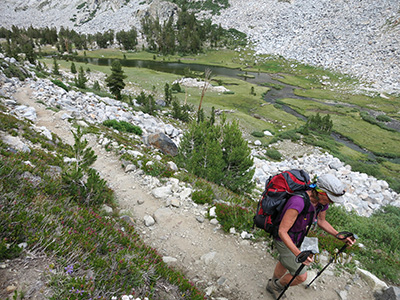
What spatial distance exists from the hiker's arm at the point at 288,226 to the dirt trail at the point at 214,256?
1945mm

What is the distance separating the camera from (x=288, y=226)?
11.7 ft

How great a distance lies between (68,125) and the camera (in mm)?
13492

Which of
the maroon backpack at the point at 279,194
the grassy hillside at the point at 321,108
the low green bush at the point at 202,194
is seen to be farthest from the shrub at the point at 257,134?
the maroon backpack at the point at 279,194

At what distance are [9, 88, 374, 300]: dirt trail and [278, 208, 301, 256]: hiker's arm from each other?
76.6 inches

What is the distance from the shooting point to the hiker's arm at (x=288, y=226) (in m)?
3.52

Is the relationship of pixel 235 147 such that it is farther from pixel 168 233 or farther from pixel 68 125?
pixel 68 125

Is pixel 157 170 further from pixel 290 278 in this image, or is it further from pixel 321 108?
pixel 321 108

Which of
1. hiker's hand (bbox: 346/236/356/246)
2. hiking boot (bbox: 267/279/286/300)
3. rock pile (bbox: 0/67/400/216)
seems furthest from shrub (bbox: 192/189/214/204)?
rock pile (bbox: 0/67/400/216)

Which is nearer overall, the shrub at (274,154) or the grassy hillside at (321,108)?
the shrub at (274,154)

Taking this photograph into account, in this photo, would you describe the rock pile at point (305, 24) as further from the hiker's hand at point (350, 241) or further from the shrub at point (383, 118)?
the hiker's hand at point (350, 241)

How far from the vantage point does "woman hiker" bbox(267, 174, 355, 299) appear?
3.54 m

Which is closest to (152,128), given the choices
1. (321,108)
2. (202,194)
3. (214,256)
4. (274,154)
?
(202,194)

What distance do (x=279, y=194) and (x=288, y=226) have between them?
1.76ft

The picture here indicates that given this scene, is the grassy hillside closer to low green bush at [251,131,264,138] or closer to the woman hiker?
low green bush at [251,131,264,138]
